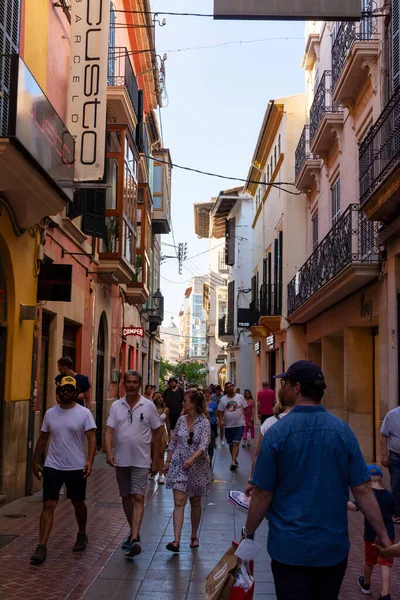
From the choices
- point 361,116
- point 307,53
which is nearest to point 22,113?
point 361,116

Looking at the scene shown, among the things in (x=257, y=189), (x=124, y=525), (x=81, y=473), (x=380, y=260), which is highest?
(x=257, y=189)

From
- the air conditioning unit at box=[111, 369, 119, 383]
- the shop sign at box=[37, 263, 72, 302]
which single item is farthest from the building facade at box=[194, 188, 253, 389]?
the shop sign at box=[37, 263, 72, 302]

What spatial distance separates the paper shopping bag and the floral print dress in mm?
3925

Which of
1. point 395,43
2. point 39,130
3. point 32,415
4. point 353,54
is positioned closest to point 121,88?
point 353,54

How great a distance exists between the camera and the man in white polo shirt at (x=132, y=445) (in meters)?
7.95

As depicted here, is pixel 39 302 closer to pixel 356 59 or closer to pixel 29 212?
pixel 29 212

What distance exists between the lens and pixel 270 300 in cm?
2831

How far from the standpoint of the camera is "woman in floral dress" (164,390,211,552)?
8.24 meters

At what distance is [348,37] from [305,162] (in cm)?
622

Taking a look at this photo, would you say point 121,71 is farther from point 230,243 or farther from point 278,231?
point 230,243

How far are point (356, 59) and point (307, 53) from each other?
36.8ft

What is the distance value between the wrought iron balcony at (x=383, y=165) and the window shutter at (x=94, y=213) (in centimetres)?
570

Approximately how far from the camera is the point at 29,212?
10914 millimetres

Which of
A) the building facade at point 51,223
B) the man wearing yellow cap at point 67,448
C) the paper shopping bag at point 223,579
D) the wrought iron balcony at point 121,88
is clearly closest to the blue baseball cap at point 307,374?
the paper shopping bag at point 223,579
